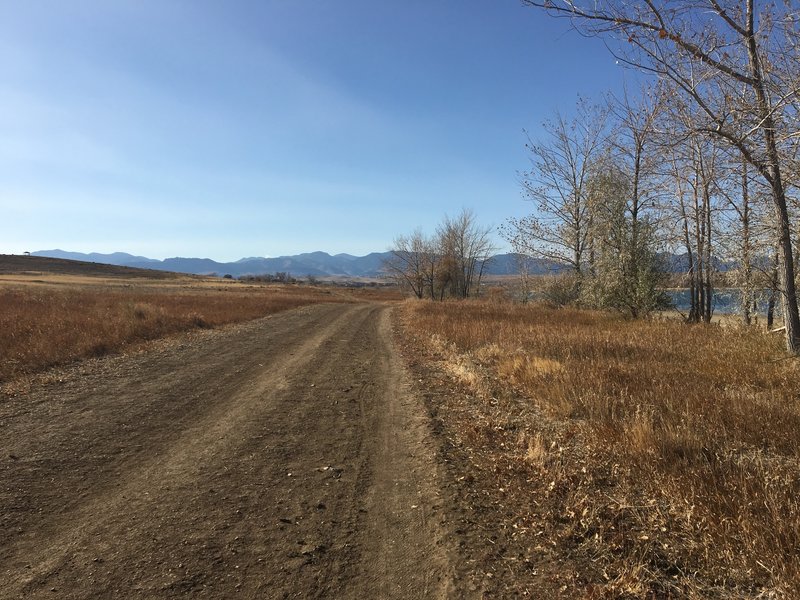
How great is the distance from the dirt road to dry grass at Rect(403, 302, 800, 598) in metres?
0.82

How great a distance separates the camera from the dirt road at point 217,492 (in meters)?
3.16

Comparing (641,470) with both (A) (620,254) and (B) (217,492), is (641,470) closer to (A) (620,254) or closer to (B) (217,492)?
(B) (217,492)

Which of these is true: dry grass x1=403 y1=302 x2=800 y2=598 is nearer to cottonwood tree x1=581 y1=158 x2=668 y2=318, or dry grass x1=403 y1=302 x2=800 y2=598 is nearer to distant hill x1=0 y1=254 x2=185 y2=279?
cottonwood tree x1=581 y1=158 x2=668 y2=318

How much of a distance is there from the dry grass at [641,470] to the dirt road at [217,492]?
82 cm

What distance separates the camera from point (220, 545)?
3.52 m

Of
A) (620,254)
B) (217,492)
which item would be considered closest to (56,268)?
(620,254)

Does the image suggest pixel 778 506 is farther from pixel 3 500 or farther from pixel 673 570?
pixel 3 500

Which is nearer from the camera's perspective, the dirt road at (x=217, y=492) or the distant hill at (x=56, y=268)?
the dirt road at (x=217, y=492)

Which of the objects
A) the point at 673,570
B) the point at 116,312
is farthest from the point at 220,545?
the point at 116,312

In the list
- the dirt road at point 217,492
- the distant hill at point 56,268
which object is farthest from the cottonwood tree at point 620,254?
the distant hill at point 56,268

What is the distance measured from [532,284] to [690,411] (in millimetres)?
30421

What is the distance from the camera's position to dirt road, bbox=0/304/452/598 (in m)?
3.16

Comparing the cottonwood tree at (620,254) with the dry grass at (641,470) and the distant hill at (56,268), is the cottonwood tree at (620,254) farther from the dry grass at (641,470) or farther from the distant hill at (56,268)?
the distant hill at (56,268)

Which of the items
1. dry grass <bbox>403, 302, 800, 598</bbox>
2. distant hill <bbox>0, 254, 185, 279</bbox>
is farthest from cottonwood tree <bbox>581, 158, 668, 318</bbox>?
distant hill <bbox>0, 254, 185, 279</bbox>
